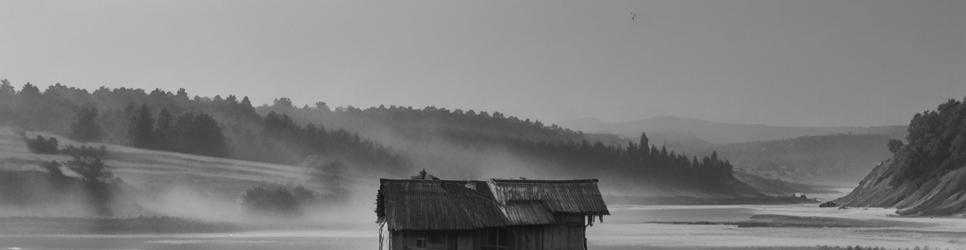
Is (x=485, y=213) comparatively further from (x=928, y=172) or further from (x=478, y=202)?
(x=928, y=172)

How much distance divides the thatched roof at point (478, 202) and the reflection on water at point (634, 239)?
1850cm

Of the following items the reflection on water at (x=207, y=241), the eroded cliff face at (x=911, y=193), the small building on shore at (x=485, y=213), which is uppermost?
the eroded cliff face at (x=911, y=193)

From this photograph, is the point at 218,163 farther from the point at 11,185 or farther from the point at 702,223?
the point at 702,223

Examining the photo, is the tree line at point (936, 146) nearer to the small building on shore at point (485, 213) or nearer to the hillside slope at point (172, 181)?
the hillside slope at point (172, 181)

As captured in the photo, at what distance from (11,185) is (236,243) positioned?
190 ft

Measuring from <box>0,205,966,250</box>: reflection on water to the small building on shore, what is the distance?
1852cm

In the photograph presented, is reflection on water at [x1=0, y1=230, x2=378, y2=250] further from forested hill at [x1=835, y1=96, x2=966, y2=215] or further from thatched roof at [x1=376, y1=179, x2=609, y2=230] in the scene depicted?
forested hill at [x1=835, y1=96, x2=966, y2=215]

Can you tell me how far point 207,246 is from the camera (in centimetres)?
9200

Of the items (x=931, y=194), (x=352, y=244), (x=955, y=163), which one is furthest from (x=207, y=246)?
(x=955, y=163)

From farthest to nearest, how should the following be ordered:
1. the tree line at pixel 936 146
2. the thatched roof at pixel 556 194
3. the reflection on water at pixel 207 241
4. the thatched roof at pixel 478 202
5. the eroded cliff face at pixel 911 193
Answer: the tree line at pixel 936 146 < the eroded cliff face at pixel 911 193 < the reflection on water at pixel 207 241 < the thatched roof at pixel 556 194 < the thatched roof at pixel 478 202

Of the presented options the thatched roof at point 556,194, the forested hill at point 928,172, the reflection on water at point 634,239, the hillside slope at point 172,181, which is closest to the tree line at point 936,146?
the forested hill at point 928,172

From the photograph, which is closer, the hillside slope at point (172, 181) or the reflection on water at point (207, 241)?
the reflection on water at point (207, 241)

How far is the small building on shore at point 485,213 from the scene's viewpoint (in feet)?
208

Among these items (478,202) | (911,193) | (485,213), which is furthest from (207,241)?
(911,193)
